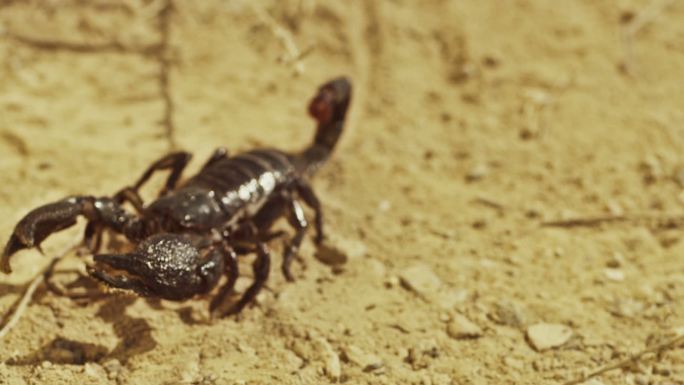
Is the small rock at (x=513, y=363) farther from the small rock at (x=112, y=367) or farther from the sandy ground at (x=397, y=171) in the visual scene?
the small rock at (x=112, y=367)

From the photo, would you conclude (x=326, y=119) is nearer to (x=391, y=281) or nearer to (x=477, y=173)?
(x=477, y=173)

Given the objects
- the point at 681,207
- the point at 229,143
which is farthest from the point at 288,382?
the point at 681,207

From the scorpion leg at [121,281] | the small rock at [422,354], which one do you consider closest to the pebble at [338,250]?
the small rock at [422,354]

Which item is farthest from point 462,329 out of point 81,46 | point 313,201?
point 81,46

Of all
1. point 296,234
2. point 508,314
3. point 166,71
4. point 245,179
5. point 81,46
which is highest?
point 81,46

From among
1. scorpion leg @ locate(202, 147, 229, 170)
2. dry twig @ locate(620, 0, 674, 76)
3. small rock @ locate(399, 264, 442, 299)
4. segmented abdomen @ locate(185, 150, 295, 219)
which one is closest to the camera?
small rock @ locate(399, 264, 442, 299)

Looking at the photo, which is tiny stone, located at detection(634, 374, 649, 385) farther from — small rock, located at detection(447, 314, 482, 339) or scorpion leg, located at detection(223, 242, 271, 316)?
scorpion leg, located at detection(223, 242, 271, 316)

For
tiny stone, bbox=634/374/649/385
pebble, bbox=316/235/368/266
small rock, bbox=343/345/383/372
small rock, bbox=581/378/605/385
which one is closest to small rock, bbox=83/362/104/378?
small rock, bbox=343/345/383/372
